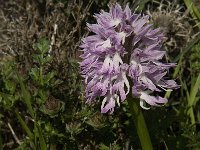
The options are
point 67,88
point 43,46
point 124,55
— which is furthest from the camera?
point 67,88

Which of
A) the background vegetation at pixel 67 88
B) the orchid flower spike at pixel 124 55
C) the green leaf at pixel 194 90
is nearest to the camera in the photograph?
the orchid flower spike at pixel 124 55

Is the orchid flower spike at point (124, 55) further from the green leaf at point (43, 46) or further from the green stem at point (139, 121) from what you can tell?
the green leaf at point (43, 46)

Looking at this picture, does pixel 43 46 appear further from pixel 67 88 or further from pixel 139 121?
pixel 139 121

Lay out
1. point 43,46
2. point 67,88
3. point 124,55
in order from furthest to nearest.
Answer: point 67,88 → point 43,46 → point 124,55

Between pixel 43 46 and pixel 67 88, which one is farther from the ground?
pixel 43 46

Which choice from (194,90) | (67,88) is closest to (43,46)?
(67,88)

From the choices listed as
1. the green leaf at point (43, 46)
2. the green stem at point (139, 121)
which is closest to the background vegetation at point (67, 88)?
the green leaf at point (43, 46)

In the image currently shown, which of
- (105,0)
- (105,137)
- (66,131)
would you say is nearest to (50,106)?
(66,131)

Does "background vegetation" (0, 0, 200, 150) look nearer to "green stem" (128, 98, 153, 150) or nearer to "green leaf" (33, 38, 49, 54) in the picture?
"green leaf" (33, 38, 49, 54)

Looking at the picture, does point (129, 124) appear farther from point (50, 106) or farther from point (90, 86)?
point (90, 86)
